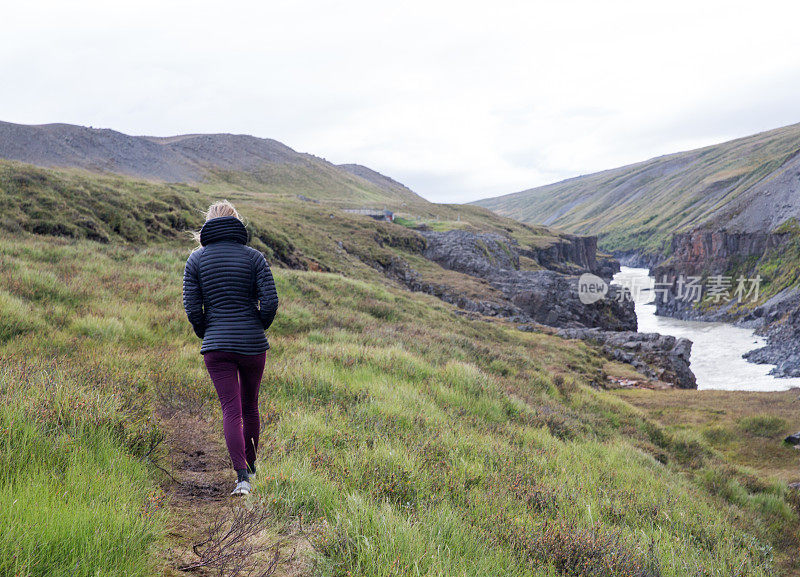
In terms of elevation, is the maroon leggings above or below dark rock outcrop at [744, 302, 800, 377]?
above

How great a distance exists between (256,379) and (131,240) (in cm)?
1829

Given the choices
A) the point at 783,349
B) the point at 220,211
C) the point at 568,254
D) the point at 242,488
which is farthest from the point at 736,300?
the point at 242,488

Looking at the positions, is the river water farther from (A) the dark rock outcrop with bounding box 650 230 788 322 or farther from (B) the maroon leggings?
(B) the maroon leggings

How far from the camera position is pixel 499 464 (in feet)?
15.4

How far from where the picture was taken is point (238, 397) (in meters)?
3.83

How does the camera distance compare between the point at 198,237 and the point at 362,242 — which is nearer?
the point at 198,237

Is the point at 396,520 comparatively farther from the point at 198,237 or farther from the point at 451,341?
the point at 451,341

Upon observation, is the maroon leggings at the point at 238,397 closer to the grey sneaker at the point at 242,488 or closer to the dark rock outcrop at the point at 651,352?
the grey sneaker at the point at 242,488

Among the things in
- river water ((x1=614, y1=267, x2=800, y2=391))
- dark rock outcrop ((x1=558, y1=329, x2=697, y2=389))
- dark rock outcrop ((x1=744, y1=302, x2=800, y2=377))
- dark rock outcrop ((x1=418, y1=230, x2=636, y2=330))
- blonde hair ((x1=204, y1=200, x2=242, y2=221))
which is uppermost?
blonde hair ((x1=204, y1=200, x2=242, y2=221))

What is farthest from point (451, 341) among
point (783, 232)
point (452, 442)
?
point (783, 232)

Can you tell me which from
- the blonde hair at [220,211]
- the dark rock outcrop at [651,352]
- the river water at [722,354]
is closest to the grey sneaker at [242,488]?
the blonde hair at [220,211]

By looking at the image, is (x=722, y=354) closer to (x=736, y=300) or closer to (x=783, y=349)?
(x=783, y=349)

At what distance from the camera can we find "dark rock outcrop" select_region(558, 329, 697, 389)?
2706 centimetres

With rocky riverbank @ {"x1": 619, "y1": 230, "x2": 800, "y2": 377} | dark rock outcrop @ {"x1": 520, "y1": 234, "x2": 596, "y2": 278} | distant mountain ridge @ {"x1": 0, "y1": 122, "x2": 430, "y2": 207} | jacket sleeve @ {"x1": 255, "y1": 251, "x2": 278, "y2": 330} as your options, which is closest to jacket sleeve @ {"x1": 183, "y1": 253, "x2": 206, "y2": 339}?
jacket sleeve @ {"x1": 255, "y1": 251, "x2": 278, "y2": 330}
